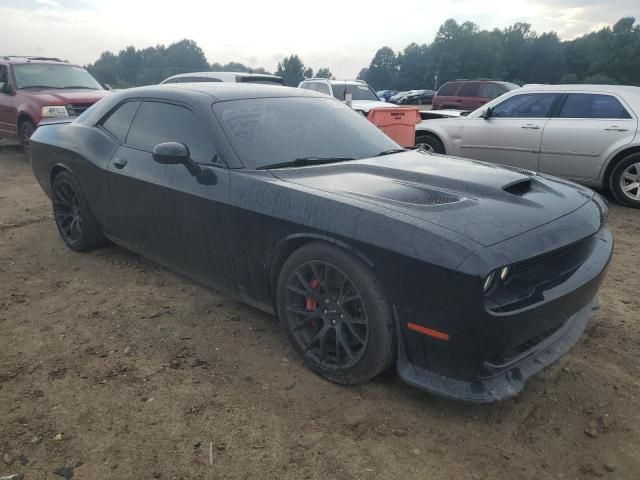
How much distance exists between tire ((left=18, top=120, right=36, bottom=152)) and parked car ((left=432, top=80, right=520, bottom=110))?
11.8m

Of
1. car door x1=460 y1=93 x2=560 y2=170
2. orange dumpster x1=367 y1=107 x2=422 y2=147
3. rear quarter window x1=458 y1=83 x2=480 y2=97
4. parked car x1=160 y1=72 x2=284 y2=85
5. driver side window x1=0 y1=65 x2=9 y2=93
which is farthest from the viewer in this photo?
rear quarter window x1=458 y1=83 x2=480 y2=97

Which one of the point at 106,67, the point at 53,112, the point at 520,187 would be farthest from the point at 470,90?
the point at 106,67

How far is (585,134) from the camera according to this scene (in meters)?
6.67

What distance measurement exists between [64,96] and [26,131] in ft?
3.31

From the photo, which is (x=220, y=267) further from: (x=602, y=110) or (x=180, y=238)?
(x=602, y=110)

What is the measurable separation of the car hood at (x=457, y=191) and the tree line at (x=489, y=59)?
6568 cm

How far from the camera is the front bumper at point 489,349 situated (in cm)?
216

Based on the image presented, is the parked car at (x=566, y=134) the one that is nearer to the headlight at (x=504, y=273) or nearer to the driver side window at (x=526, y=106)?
the driver side window at (x=526, y=106)

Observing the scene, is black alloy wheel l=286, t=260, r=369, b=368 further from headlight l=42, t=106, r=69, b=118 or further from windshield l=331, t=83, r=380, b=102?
windshield l=331, t=83, r=380, b=102

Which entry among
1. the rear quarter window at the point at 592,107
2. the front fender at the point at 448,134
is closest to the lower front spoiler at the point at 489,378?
the rear quarter window at the point at 592,107

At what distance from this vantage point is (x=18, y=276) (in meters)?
4.25

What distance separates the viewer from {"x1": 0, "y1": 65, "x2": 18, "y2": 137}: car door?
933 centimetres

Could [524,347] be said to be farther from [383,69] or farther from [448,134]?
[383,69]

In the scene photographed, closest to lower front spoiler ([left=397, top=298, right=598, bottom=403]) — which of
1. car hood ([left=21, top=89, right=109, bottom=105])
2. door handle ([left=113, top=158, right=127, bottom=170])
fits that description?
door handle ([left=113, top=158, right=127, bottom=170])
